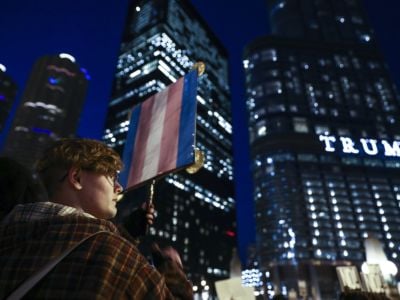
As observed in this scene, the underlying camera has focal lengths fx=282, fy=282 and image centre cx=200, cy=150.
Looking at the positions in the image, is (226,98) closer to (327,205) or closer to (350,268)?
(327,205)

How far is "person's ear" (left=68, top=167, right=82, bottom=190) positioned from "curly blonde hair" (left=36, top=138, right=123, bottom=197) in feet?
0.09

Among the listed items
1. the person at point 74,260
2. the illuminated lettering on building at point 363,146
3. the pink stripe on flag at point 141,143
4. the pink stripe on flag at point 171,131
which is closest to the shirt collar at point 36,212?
the person at point 74,260

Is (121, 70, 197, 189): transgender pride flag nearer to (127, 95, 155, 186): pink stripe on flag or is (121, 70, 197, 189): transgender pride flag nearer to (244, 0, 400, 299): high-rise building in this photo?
(127, 95, 155, 186): pink stripe on flag

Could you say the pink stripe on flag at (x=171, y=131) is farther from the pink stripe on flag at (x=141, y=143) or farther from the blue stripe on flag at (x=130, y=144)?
the blue stripe on flag at (x=130, y=144)

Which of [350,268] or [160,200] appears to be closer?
[350,268]

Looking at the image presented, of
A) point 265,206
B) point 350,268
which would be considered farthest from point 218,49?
point 350,268

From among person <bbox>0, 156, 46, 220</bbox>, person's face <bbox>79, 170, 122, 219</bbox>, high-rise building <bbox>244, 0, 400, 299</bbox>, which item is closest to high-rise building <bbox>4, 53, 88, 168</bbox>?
high-rise building <bbox>244, 0, 400, 299</bbox>

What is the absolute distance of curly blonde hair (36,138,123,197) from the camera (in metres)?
1.90

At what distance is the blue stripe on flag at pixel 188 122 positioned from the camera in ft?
11.2

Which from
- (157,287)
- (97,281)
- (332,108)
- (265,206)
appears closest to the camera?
(97,281)

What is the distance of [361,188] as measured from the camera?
95250 millimetres

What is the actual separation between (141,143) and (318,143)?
111 m

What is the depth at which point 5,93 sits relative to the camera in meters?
98.8

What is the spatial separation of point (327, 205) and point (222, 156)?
1802 inches
